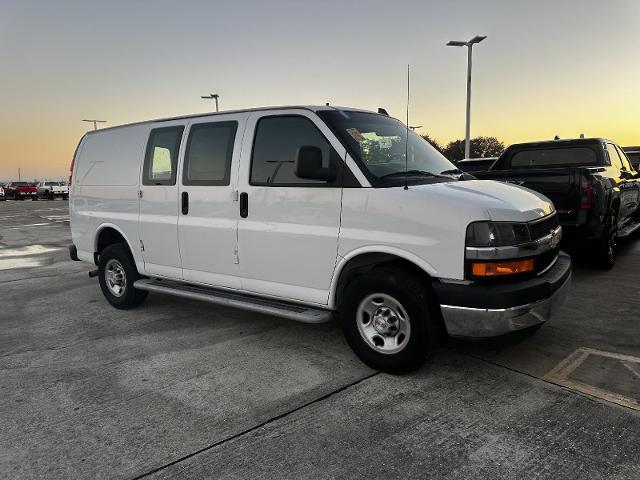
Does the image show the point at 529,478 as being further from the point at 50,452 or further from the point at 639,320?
the point at 639,320

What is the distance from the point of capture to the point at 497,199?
3.62m

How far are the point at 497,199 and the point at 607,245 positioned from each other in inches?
180

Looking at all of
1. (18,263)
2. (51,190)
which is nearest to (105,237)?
(18,263)

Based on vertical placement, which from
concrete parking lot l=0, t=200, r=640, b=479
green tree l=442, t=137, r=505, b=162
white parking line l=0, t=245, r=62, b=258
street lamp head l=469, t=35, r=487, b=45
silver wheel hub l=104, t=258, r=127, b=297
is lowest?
concrete parking lot l=0, t=200, r=640, b=479

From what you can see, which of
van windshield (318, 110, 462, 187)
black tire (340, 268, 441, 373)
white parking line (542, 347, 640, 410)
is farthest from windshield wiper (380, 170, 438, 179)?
white parking line (542, 347, 640, 410)

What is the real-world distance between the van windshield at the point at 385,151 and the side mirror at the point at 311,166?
254 millimetres

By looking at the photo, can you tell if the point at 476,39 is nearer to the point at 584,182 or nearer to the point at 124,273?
the point at 584,182

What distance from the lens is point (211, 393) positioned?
3639mm

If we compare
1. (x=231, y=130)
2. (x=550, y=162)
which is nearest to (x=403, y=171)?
(x=231, y=130)

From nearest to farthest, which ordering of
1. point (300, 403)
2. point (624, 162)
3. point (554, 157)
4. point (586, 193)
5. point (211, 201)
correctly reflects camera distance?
point (300, 403) < point (211, 201) < point (586, 193) < point (554, 157) < point (624, 162)

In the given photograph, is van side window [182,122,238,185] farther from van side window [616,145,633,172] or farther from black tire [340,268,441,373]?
van side window [616,145,633,172]

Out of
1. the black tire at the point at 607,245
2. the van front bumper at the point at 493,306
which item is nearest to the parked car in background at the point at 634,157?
the black tire at the point at 607,245

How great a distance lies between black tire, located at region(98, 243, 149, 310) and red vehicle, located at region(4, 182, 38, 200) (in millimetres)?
47330

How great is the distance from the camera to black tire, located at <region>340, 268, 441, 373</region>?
11.7 ft
